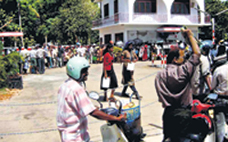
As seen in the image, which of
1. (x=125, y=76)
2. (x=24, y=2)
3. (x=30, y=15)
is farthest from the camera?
(x=30, y=15)

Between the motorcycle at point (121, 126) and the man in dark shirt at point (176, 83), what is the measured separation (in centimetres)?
48

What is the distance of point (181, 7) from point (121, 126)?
95.1 ft

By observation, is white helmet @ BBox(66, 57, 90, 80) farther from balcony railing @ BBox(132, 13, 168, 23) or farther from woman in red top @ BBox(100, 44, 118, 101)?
balcony railing @ BBox(132, 13, 168, 23)

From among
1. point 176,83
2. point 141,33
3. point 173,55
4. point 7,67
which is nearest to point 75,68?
point 176,83

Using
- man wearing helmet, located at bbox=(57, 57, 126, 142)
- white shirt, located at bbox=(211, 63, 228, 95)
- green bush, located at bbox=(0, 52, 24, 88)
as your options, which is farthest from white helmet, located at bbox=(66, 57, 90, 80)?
green bush, located at bbox=(0, 52, 24, 88)

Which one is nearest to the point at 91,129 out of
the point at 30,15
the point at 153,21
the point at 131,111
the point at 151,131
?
the point at 151,131

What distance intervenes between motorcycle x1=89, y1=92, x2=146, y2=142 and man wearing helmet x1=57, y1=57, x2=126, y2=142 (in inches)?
17.9

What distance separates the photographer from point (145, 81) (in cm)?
1219

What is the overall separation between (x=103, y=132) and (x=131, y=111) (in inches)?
23.8

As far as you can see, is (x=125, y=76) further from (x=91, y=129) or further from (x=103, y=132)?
(x=103, y=132)

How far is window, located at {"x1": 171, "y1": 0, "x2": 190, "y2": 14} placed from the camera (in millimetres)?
30203

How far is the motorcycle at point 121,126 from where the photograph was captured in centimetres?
331

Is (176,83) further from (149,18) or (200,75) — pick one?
(149,18)

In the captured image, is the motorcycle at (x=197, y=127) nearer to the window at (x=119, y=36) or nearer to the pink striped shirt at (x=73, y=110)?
the pink striped shirt at (x=73, y=110)
